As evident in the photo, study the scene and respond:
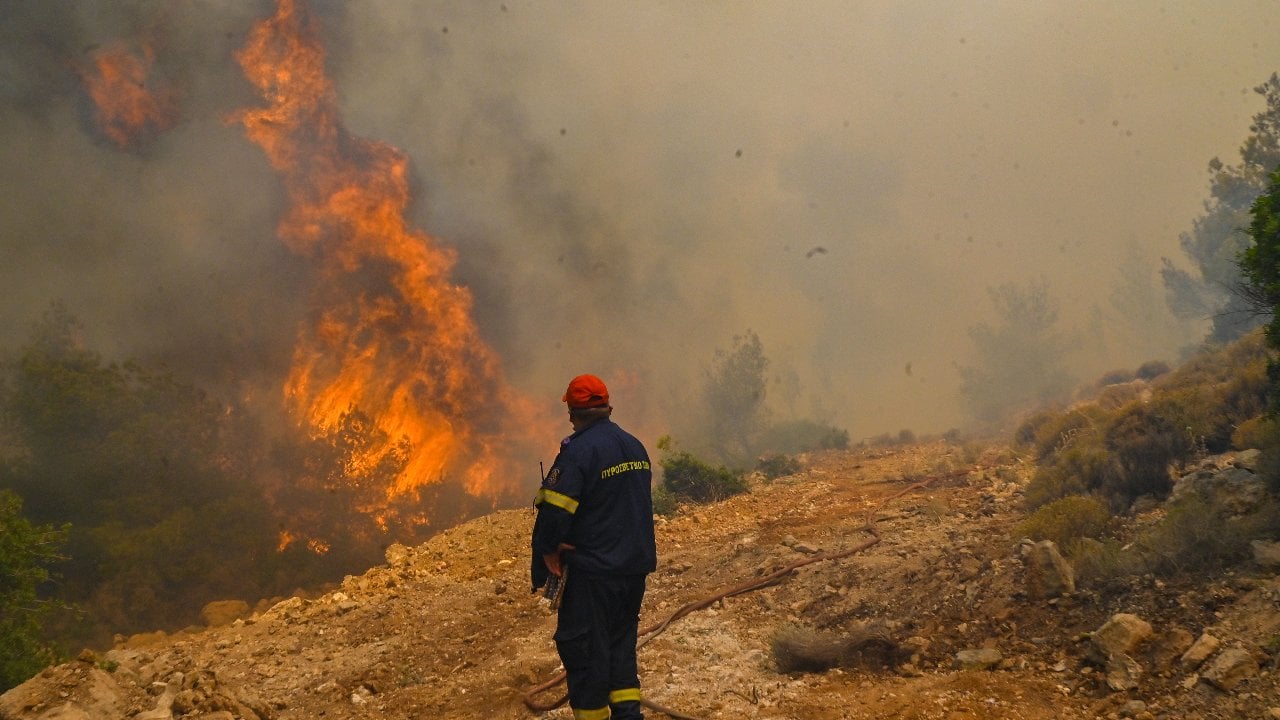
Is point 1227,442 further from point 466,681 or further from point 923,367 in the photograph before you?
point 923,367

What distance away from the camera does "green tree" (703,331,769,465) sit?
47.3 meters

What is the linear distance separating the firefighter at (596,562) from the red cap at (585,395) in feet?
0.80

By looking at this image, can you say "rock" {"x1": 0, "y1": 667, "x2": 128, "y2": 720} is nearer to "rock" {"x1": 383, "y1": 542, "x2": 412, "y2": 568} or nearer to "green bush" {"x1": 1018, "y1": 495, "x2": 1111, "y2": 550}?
"rock" {"x1": 383, "y1": 542, "x2": 412, "y2": 568}

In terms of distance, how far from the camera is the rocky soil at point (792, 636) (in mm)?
4738

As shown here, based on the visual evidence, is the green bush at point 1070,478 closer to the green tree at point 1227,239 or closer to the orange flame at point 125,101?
the green tree at point 1227,239

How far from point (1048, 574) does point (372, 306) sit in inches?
854

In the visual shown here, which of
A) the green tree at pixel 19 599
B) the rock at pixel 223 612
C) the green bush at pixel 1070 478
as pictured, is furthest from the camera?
the rock at pixel 223 612

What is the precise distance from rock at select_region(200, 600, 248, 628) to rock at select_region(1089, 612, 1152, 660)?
45.4ft

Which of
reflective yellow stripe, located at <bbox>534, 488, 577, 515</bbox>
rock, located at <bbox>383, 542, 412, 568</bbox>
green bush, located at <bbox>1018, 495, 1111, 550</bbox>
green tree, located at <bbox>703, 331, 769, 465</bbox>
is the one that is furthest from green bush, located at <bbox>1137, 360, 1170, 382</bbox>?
reflective yellow stripe, located at <bbox>534, 488, 577, 515</bbox>

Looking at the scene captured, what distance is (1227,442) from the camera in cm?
898

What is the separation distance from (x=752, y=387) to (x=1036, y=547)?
42776 mm

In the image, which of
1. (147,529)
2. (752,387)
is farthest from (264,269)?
(752,387)

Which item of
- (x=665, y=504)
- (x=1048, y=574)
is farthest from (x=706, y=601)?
(x=665, y=504)

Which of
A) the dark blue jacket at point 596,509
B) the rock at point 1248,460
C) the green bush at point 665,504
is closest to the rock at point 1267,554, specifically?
the rock at point 1248,460
